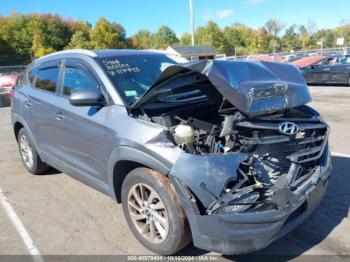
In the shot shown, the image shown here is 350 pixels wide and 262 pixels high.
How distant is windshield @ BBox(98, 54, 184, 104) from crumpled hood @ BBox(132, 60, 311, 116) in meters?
0.44

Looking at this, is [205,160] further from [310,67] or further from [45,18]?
[45,18]

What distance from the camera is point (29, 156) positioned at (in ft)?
19.8

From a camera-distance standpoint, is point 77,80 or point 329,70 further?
point 329,70

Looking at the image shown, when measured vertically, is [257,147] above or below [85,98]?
below

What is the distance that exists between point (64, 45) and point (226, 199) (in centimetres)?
8045

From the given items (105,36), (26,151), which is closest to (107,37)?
(105,36)

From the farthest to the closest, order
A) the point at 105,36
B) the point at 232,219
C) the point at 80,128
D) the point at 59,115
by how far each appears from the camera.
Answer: the point at 105,36, the point at 59,115, the point at 80,128, the point at 232,219

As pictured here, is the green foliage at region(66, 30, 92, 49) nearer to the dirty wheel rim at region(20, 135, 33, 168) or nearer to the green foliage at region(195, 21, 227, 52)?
the green foliage at region(195, 21, 227, 52)

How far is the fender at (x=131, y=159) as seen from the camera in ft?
10.5

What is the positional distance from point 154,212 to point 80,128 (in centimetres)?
136

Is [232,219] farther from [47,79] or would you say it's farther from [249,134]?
[47,79]

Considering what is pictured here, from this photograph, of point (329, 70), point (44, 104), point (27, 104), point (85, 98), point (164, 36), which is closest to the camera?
point (85, 98)

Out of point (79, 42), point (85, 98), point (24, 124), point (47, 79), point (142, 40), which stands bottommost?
point (24, 124)

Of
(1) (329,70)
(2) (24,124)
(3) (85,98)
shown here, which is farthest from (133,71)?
(1) (329,70)
